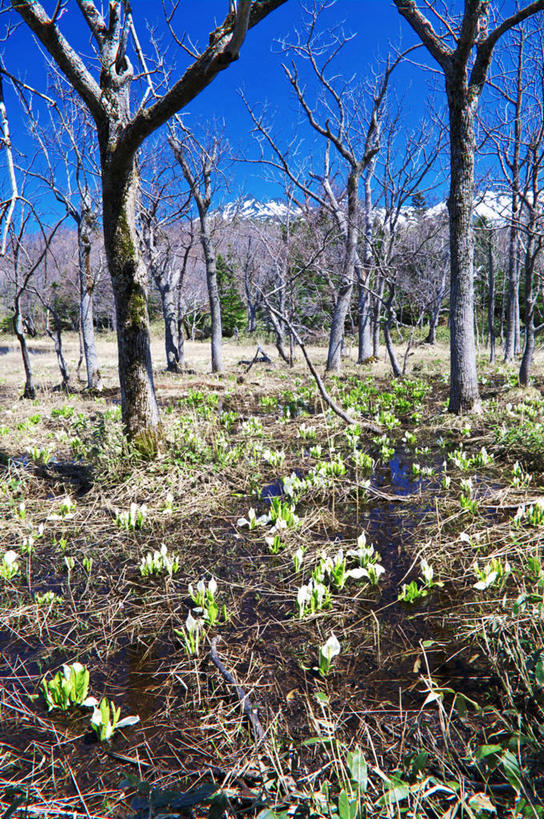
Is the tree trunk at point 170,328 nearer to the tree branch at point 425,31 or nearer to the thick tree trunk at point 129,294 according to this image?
the tree branch at point 425,31

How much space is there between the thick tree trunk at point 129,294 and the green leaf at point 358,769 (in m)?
4.31

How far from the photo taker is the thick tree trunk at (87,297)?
12.3 metres

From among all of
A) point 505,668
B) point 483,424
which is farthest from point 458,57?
point 505,668

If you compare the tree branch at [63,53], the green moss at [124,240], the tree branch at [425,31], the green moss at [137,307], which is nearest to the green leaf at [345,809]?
the green moss at [137,307]

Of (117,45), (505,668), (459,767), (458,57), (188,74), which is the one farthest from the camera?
(458,57)

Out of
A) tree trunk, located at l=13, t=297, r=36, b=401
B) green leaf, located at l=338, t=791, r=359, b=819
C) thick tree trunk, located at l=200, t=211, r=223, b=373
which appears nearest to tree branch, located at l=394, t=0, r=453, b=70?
tree trunk, located at l=13, t=297, r=36, b=401

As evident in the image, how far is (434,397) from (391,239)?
221 inches

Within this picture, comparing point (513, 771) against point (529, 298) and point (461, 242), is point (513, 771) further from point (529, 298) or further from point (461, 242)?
point (529, 298)

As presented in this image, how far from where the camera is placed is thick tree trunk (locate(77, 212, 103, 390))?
485 inches

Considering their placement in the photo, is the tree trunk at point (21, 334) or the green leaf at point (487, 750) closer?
the green leaf at point (487, 750)

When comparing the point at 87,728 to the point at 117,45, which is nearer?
the point at 87,728

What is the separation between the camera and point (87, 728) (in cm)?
212

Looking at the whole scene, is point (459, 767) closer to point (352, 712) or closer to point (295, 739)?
point (352, 712)

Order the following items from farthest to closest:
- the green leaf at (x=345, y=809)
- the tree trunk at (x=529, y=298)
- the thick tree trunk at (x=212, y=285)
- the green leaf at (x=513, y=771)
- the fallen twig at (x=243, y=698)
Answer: the thick tree trunk at (x=212, y=285) < the tree trunk at (x=529, y=298) < the fallen twig at (x=243, y=698) < the green leaf at (x=513, y=771) < the green leaf at (x=345, y=809)
